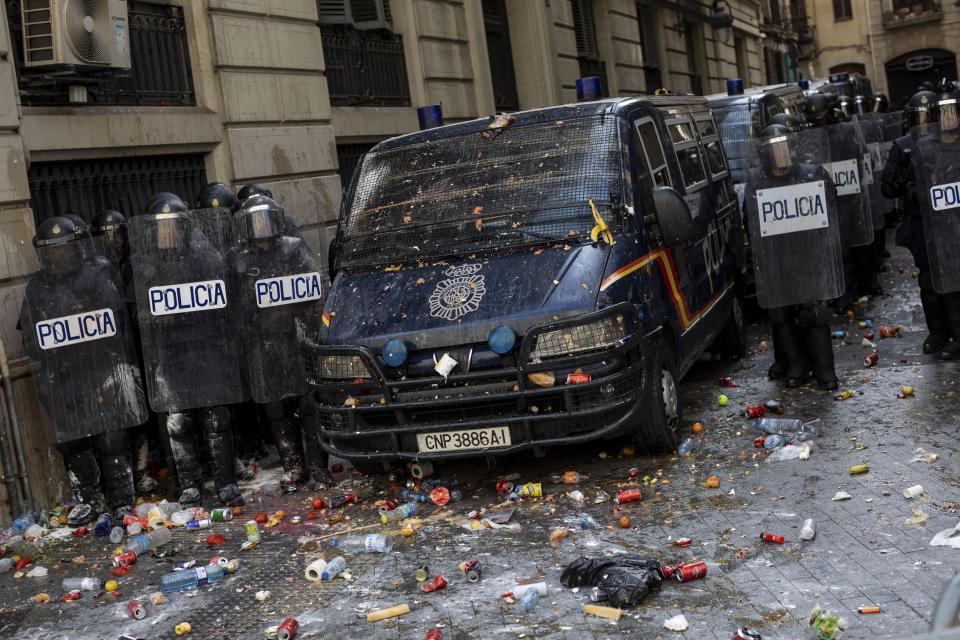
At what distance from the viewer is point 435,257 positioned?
7266 mm

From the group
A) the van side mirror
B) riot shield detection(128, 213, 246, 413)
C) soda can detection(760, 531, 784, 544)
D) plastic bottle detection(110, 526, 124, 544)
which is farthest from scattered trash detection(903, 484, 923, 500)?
plastic bottle detection(110, 526, 124, 544)

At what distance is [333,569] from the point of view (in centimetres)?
586

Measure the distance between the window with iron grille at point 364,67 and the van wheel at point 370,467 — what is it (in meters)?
6.92

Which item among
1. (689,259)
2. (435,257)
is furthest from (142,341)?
(689,259)

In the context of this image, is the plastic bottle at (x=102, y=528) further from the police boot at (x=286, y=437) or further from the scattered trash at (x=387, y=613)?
the scattered trash at (x=387, y=613)

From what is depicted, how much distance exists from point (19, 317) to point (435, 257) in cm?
293

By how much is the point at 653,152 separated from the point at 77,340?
13.2 ft

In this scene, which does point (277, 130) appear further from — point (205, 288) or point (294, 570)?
point (294, 570)

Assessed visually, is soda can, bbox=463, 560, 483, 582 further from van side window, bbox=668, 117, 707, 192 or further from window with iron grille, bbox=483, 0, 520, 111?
window with iron grille, bbox=483, 0, 520, 111

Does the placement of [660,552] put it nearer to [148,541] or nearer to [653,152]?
[148,541]

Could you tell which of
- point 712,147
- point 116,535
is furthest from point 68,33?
point 712,147

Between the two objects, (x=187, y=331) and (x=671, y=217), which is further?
(x=187, y=331)

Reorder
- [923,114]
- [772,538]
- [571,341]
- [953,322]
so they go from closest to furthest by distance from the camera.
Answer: [772,538], [571,341], [923,114], [953,322]

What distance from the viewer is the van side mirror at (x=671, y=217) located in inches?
295
